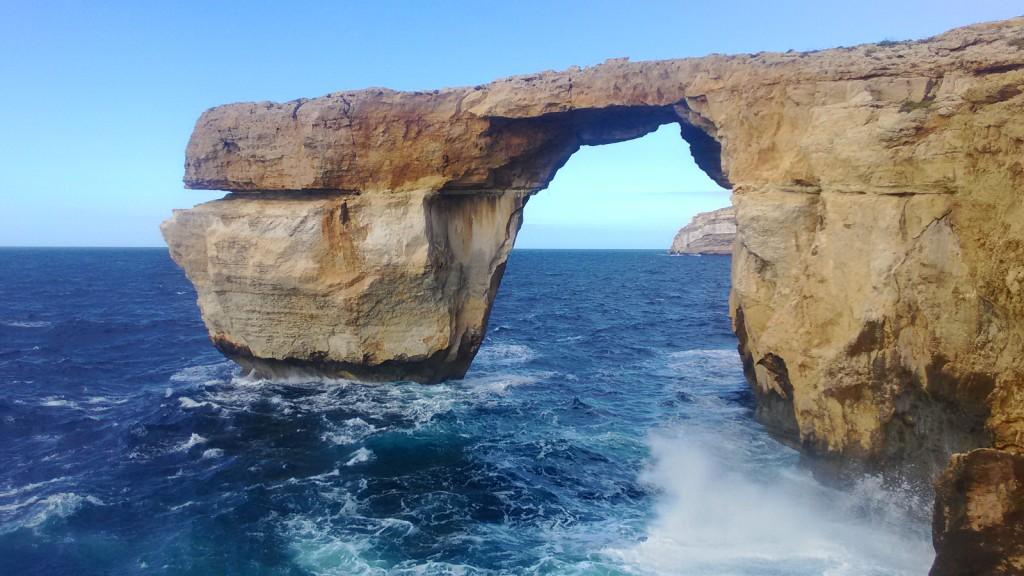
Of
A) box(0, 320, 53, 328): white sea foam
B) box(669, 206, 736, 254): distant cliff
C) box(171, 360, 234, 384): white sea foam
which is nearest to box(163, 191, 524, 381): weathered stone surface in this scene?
box(171, 360, 234, 384): white sea foam

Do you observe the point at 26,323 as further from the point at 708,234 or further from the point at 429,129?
the point at 708,234

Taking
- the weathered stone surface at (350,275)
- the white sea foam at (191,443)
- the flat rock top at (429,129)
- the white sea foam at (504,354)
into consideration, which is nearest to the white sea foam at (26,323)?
the weathered stone surface at (350,275)

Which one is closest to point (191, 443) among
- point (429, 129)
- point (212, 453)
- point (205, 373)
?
point (212, 453)

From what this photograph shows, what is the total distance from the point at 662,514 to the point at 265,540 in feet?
24.0

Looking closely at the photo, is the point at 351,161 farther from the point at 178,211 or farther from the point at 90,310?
the point at 90,310

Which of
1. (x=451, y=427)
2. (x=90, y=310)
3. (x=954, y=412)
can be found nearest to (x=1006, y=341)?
(x=954, y=412)

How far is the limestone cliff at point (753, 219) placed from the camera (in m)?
10.4

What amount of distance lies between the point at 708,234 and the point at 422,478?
4206 inches

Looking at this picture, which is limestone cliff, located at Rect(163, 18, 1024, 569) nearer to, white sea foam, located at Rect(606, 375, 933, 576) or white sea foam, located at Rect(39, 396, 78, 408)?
white sea foam, located at Rect(606, 375, 933, 576)

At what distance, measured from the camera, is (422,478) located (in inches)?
559

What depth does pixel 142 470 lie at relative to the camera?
48.1 ft

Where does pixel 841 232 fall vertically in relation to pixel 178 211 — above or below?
below

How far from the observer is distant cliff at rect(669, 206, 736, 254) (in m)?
107

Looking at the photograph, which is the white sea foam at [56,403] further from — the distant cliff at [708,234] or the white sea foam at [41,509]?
the distant cliff at [708,234]
